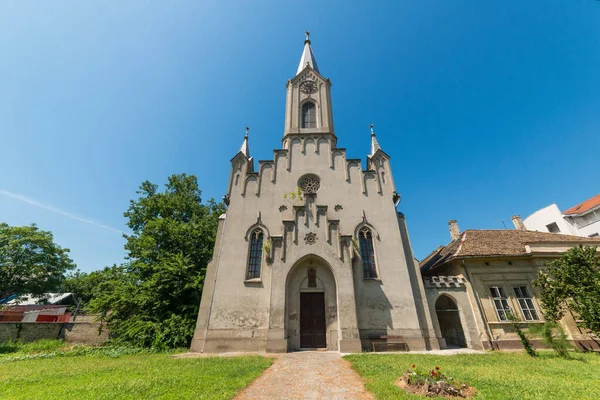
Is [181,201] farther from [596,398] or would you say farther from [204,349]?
[596,398]

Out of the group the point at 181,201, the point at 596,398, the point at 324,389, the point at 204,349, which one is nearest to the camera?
the point at 596,398

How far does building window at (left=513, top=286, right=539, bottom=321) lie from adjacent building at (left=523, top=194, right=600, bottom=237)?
26411mm

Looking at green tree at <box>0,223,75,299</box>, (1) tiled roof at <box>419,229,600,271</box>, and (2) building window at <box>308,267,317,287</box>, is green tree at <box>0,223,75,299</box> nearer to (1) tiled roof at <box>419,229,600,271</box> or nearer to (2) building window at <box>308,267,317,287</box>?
(2) building window at <box>308,267,317,287</box>

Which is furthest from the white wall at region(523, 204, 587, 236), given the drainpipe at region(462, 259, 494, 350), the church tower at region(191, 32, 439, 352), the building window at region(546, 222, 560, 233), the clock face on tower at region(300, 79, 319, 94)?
the clock face on tower at region(300, 79, 319, 94)

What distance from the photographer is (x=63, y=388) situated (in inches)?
241

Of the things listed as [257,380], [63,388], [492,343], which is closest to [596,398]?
[257,380]

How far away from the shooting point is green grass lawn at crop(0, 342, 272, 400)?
18.1 ft

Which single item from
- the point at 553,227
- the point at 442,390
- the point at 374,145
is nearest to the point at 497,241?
the point at 374,145

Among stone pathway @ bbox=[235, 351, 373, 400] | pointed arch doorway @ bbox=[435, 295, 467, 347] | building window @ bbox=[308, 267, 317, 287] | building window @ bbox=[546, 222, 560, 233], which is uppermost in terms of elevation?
building window @ bbox=[546, 222, 560, 233]

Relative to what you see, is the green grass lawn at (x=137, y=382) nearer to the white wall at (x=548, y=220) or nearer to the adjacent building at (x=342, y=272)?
the adjacent building at (x=342, y=272)

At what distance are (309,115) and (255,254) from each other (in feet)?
45.5

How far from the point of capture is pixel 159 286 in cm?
1591

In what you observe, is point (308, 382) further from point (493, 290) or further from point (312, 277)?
point (493, 290)

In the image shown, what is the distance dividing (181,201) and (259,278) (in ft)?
46.3
